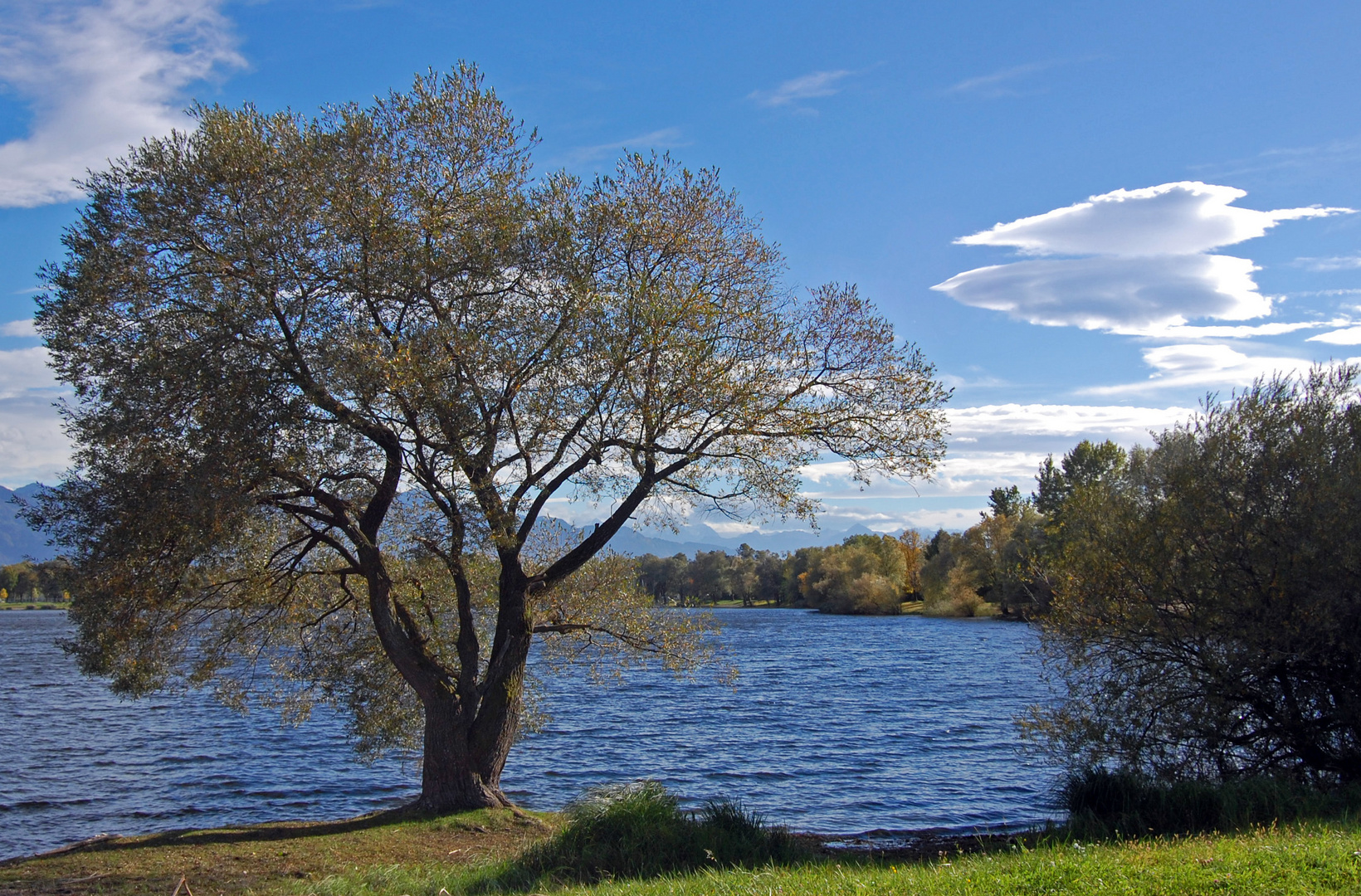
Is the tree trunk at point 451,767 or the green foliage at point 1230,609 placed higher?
the green foliage at point 1230,609

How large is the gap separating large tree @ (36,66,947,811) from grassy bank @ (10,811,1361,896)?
1.95 m

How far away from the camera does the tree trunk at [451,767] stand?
16.6 m

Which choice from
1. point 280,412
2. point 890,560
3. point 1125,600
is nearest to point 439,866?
point 280,412

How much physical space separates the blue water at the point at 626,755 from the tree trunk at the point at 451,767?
553cm

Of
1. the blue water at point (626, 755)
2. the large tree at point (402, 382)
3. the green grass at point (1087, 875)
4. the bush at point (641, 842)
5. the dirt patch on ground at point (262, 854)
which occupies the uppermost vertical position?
the large tree at point (402, 382)

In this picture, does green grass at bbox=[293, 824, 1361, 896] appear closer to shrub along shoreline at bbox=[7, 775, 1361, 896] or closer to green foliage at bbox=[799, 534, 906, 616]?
shrub along shoreline at bbox=[7, 775, 1361, 896]

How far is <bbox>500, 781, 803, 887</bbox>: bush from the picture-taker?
12.3m

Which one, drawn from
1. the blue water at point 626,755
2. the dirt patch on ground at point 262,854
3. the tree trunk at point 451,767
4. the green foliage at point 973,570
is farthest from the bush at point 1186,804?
the green foliage at point 973,570

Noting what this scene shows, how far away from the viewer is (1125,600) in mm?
17875

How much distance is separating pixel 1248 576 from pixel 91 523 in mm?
20611

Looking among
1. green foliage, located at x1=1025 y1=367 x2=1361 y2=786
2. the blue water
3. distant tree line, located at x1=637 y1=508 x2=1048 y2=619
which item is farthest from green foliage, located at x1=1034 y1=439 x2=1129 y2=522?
green foliage, located at x1=1025 y1=367 x2=1361 y2=786

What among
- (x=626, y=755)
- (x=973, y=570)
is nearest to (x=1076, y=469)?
(x=973, y=570)

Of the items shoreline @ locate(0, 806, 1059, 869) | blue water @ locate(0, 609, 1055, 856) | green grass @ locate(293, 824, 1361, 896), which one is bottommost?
blue water @ locate(0, 609, 1055, 856)

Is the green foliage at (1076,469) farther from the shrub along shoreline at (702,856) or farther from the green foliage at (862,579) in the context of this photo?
the shrub along shoreline at (702,856)
